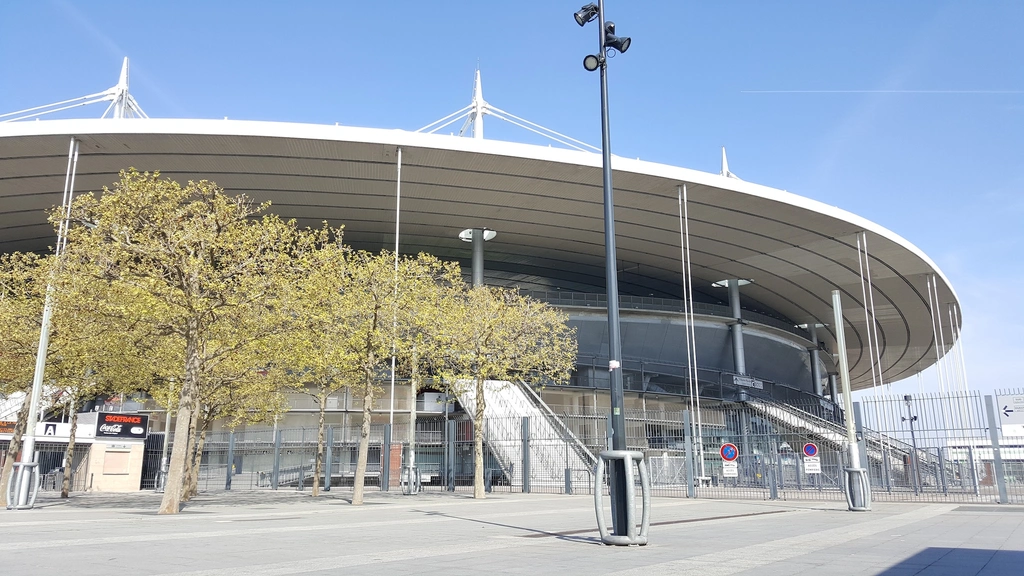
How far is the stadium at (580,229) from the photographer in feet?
103

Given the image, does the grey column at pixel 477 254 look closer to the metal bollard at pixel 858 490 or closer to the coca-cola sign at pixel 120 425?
the coca-cola sign at pixel 120 425

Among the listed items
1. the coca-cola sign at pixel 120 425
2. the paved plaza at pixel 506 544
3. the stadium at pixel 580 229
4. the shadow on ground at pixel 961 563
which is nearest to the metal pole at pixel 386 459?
the stadium at pixel 580 229

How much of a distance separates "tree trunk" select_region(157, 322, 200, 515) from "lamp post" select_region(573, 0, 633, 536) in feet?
34.6

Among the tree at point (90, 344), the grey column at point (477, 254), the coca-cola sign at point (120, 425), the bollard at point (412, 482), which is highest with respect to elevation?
the grey column at point (477, 254)

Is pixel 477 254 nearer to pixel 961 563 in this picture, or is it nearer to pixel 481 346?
pixel 481 346

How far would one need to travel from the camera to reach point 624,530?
29.7ft

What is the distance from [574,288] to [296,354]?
122 ft

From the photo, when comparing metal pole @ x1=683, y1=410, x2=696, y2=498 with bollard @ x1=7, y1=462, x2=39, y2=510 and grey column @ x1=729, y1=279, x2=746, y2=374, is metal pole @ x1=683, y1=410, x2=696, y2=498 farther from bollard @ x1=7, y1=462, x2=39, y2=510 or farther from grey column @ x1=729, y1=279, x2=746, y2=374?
grey column @ x1=729, y1=279, x2=746, y2=374

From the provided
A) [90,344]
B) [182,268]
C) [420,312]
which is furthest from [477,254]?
[182,268]

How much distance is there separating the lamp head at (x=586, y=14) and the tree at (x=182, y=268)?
9211 millimetres

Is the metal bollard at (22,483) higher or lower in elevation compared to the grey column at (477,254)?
lower

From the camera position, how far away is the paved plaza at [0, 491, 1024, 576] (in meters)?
7.14

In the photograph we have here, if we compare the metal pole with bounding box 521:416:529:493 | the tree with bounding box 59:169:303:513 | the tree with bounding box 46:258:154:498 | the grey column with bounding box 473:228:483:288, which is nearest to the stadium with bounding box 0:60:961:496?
the grey column with bounding box 473:228:483:288

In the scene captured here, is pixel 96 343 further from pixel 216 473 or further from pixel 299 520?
pixel 216 473
